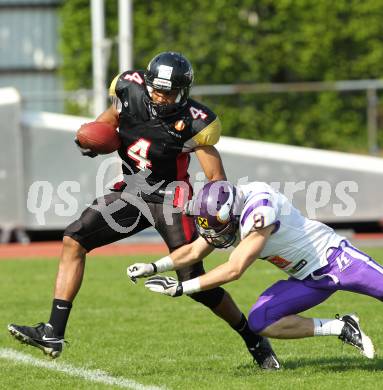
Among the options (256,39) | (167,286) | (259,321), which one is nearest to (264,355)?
(259,321)

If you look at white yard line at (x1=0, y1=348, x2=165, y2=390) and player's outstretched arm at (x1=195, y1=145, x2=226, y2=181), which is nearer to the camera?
white yard line at (x1=0, y1=348, x2=165, y2=390)

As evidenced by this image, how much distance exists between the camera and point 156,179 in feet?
Answer: 18.4

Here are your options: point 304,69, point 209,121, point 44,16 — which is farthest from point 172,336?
point 44,16

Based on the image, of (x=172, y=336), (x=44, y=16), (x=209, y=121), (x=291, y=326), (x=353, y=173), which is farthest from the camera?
(x=44, y=16)

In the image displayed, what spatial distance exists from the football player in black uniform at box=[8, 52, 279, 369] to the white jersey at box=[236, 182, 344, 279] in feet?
1.53

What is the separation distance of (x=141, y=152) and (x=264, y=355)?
1.23 meters

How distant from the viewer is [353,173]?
1291 cm

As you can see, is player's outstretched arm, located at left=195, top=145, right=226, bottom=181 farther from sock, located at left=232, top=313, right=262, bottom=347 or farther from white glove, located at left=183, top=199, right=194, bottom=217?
sock, located at left=232, top=313, right=262, bottom=347

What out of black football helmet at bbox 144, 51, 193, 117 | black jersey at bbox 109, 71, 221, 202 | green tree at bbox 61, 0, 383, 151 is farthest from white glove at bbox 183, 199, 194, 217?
green tree at bbox 61, 0, 383, 151

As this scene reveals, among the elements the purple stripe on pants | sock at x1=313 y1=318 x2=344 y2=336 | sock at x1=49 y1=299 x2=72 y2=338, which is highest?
the purple stripe on pants

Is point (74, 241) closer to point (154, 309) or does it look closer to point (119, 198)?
point (119, 198)

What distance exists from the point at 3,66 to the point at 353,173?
8866 mm

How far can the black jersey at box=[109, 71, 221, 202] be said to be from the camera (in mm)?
5453

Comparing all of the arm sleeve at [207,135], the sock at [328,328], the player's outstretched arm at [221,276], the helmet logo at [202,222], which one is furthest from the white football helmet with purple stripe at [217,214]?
the sock at [328,328]
